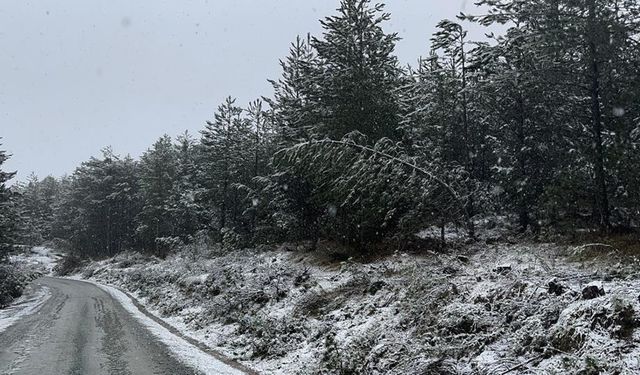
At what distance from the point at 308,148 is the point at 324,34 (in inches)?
279

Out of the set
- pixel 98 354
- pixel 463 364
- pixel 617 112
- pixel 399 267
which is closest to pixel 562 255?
pixel 399 267

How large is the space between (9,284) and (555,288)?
2876 centimetres

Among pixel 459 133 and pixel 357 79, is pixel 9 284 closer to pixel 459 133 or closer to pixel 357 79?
pixel 357 79

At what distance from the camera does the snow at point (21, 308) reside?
16.7m

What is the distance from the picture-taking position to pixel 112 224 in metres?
61.0

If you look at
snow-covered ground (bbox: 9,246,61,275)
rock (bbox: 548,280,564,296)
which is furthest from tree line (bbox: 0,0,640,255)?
snow-covered ground (bbox: 9,246,61,275)

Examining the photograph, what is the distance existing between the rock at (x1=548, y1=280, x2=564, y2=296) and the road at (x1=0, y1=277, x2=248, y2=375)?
22.7 feet

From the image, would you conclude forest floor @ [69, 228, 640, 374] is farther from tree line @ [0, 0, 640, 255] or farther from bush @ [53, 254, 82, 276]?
bush @ [53, 254, 82, 276]

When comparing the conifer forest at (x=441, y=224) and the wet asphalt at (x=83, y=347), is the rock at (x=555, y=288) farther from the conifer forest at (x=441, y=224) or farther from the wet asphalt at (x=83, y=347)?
the wet asphalt at (x=83, y=347)

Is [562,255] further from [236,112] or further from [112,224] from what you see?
[112,224]

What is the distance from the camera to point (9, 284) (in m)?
25.7

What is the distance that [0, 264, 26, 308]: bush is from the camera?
78.6 ft

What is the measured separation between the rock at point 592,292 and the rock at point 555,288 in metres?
0.51

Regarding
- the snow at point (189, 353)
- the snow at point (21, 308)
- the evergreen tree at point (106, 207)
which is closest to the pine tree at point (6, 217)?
A: the snow at point (21, 308)
